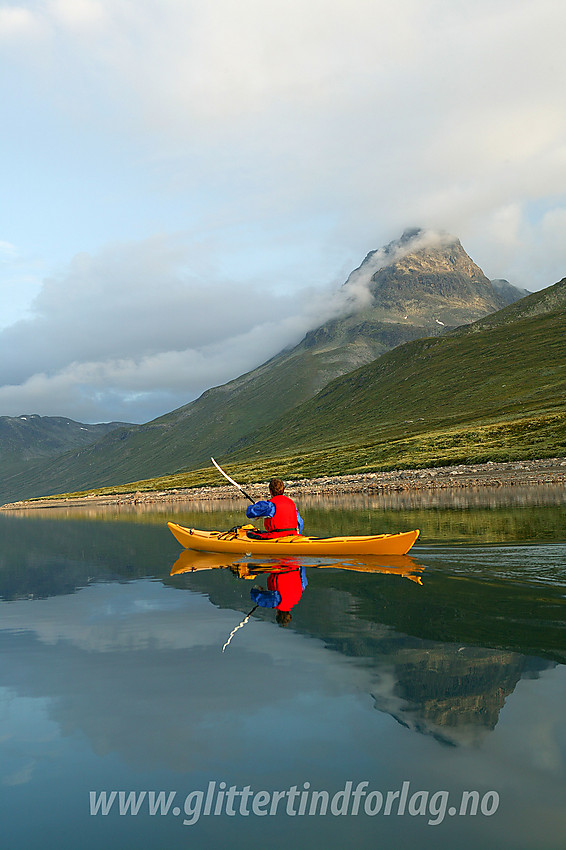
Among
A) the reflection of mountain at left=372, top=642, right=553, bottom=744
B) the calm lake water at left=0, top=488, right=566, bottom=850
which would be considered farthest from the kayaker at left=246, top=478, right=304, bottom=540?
the reflection of mountain at left=372, top=642, right=553, bottom=744

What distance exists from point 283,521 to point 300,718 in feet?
56.7

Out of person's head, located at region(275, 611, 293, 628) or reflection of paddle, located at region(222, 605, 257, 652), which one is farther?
person's head, located at region(275, 611, 293, 628)

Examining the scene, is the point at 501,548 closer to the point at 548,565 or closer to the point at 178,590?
the point at 548,565

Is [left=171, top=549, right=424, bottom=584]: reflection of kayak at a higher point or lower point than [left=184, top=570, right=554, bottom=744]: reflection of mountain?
lower

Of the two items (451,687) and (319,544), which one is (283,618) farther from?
(319,544)

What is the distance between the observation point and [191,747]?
9.51m

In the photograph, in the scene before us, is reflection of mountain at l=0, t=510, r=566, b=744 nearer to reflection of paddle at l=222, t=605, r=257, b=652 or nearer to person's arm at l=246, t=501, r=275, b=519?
reflection of paddle at l=222, t=605, r=257, b=652

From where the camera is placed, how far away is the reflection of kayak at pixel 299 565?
24.1 meters

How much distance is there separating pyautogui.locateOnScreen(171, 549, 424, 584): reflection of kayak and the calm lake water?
70.9 inches

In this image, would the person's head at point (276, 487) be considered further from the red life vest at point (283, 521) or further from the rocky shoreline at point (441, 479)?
the rocky shoreline at point (441, 479)

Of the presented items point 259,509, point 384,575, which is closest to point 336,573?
point 384,575

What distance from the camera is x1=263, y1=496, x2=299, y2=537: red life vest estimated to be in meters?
27.3

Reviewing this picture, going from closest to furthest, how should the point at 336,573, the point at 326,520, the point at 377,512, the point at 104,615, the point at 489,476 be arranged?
the point at 104,615 → the point at 336,573 → the point at 326,520 → the point at 377,512 → the point at 489,476

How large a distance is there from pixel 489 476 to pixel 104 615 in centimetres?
7112
